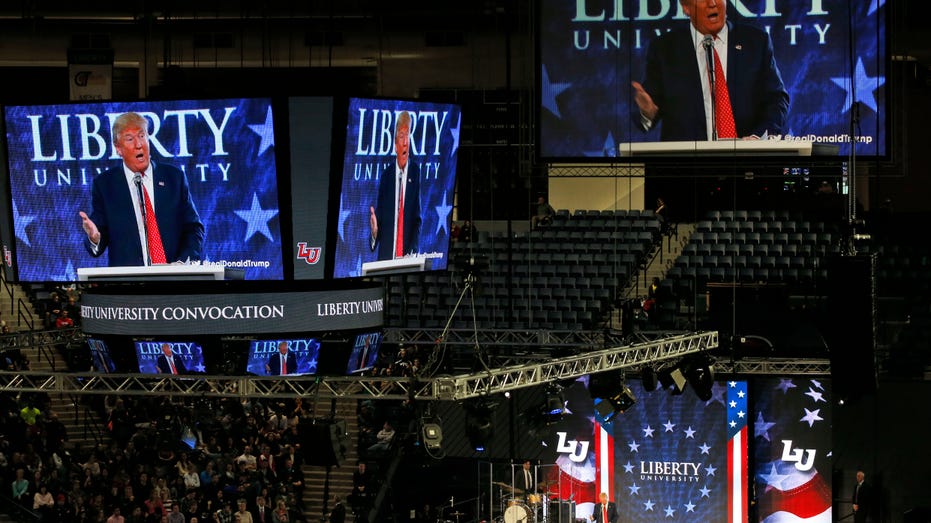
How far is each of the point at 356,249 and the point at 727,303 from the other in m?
9.06

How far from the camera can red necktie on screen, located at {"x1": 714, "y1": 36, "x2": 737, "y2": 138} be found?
929 inches

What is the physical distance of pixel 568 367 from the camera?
20391 millimetres

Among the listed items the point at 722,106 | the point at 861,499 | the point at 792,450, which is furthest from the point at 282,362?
the point at 861,499

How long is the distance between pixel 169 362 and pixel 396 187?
3.48m

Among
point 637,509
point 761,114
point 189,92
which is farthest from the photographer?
point 637,509

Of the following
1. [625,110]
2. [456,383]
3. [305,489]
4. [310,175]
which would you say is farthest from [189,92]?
[305,489]

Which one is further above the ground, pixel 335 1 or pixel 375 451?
pixel 335 1

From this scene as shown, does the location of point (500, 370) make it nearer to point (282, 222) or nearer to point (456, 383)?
point (456, 383)

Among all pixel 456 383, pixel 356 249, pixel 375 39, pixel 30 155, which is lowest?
pixel 456 383

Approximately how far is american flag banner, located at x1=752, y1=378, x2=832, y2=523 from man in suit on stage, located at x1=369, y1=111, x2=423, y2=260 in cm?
818

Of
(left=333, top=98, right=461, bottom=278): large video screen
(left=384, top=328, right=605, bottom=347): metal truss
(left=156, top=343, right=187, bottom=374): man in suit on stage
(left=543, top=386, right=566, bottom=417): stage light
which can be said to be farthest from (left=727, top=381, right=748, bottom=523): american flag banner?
(left=156, top=343, right=187, bottom=374): man in suit on stage

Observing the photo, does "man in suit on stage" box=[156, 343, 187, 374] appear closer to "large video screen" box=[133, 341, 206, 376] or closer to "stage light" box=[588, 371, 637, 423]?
"large video screen" box=[133, 341, 206, 376]

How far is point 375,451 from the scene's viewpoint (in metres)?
25.7

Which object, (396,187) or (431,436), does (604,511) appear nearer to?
(431,436)
